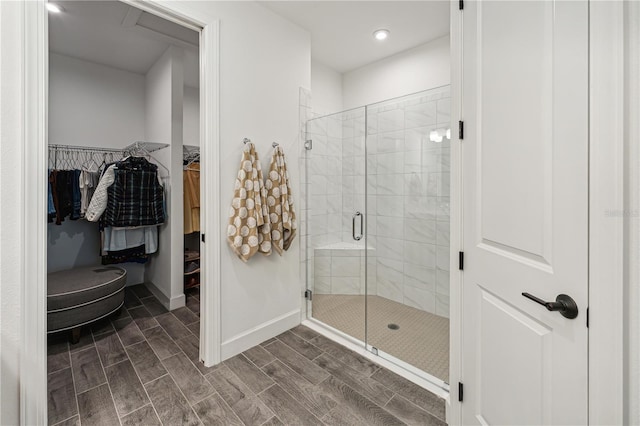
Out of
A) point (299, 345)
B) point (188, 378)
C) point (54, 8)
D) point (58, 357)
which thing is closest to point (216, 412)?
point (188, 378)

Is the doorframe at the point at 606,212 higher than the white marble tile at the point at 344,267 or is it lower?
higher

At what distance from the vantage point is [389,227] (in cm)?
276

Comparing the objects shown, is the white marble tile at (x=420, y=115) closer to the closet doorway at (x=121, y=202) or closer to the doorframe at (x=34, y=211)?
the closet doorway at (x=121, y=202)

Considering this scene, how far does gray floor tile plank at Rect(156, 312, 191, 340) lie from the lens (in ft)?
8.11

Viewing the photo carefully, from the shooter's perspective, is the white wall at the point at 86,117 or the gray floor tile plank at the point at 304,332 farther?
the white wall at the point at 86,117

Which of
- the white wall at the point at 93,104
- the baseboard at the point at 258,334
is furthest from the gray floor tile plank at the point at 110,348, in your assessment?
the white wall at the point at 93,104

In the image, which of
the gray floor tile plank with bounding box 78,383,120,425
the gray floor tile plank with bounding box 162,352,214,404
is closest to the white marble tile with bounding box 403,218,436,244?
the gray floor tile plank with bounding box 162,352,214,404

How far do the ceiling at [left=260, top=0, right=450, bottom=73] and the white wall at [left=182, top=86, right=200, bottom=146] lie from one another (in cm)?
186

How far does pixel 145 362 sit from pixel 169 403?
567mm

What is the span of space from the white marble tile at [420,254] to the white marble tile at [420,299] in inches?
10.6

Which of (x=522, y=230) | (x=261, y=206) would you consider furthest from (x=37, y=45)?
(x=522, y=230)

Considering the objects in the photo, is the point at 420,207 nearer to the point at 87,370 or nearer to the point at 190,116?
the point at 87,370

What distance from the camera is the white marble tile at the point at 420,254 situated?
2541 mm

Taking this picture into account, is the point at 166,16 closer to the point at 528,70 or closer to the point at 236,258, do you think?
the point at 236,258
